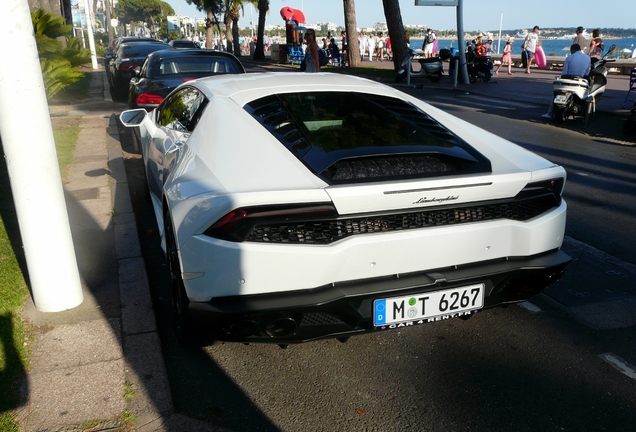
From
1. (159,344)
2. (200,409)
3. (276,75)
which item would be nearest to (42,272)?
(159,344)

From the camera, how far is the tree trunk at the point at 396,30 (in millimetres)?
24562

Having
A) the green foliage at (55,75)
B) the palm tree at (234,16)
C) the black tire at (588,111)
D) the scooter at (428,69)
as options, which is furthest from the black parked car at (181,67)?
the palm tree at (234,16)

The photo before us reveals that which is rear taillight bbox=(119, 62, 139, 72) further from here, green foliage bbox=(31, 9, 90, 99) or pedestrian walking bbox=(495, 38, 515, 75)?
pedestrian walking bbox=(495, 38, 515, 75)

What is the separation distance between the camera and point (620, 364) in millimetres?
3391

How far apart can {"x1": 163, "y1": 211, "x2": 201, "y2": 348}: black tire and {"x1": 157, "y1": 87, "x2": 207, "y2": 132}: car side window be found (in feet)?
2.73

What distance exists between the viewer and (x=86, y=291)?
13.8ft

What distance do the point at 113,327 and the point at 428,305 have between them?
1.90 meters

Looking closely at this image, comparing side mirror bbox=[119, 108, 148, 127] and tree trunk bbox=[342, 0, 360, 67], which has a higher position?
tree trunk bbox=[342, 0, 360, 67]

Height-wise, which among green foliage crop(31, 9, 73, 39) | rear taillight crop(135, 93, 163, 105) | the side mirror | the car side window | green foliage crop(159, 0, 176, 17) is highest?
green foliage crop(159, 0, 176, 17)

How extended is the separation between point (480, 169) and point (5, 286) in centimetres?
322

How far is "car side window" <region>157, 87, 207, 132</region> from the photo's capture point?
4.25m

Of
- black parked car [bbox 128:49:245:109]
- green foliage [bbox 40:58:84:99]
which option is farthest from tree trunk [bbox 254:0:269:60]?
black parked car [bbox 128:49:245:109]

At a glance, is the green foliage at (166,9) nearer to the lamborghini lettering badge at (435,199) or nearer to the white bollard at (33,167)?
the white bollard at (33,167)

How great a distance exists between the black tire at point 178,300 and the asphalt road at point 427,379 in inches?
5.0
